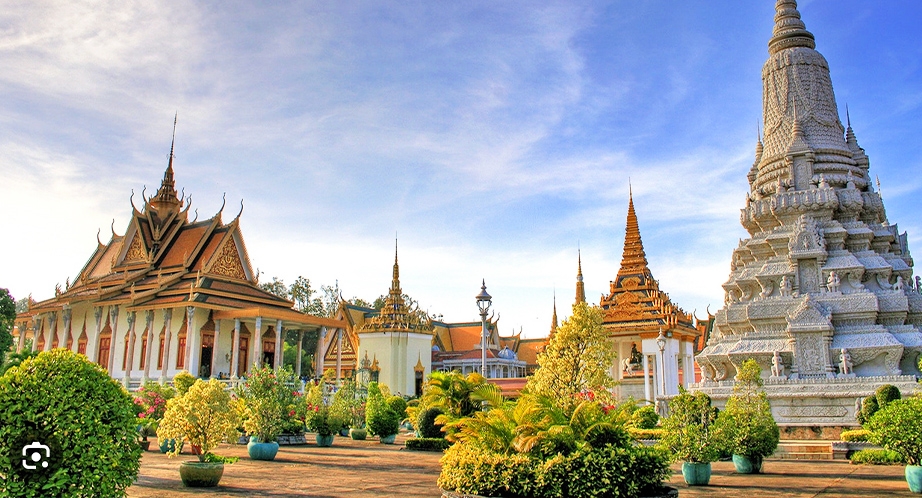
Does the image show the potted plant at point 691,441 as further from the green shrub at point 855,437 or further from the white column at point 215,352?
the white column at point 215,352

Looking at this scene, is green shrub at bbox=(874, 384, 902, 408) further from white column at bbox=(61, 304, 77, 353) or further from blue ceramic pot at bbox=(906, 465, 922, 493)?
white column at bbox=(61, 304, 77, 353)

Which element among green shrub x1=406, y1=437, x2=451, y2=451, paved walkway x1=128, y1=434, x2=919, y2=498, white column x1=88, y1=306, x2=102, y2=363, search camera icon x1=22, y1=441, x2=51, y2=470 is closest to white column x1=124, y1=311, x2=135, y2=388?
white column x1=88, y1=306, x2=102, y2=363

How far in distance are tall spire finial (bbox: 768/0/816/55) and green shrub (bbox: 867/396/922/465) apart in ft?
62.9

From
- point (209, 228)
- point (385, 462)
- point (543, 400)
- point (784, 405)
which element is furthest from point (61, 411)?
point (209, 228)

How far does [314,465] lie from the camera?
1370 cm

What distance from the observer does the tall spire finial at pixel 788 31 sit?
2564 cm

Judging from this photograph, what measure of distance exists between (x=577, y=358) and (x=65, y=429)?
22.8ft

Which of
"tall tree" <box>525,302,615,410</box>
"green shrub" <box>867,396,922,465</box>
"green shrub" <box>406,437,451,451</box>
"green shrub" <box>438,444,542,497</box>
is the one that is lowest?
"green shrub" <box>406,437,451,451</box>

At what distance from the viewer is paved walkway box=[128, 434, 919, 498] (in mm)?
9508

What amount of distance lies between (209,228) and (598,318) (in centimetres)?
3179

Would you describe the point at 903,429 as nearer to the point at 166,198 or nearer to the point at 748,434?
the point at 748,434

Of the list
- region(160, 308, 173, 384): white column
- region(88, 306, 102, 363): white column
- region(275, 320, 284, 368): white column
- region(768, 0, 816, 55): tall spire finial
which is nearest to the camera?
region(768, 0, 816, 55): tall spire finial

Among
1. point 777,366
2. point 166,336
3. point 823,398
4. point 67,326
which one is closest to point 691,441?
point 823,398

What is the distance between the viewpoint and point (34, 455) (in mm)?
5746
